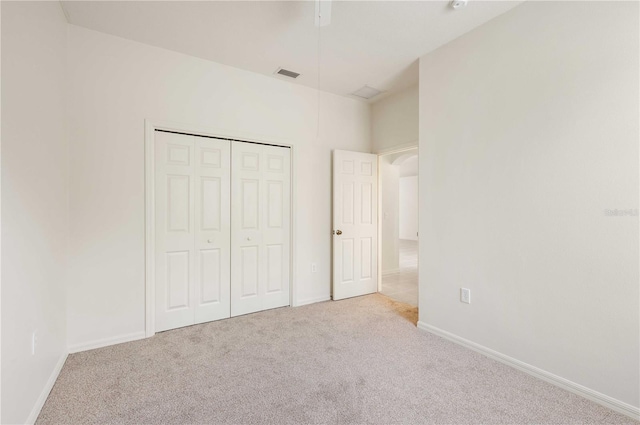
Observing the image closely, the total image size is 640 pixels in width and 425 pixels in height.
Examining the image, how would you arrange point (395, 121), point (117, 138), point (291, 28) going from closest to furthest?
point (291, 28) < point (117, 138) < point (395, 121)

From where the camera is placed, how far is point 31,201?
174cm

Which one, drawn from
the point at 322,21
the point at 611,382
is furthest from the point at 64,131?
the point at 611,382

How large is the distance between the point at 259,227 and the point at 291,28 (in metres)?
2.02

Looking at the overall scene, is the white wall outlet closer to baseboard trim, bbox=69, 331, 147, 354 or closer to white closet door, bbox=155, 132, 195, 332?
white closet door, bbox=155, 132, 195, 332

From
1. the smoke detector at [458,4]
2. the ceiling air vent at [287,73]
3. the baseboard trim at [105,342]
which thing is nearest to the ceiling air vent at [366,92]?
the ceiling air vent at [287,73]

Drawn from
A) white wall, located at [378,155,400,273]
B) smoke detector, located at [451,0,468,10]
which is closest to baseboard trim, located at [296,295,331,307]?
white wall, located at [378,155,400,273]

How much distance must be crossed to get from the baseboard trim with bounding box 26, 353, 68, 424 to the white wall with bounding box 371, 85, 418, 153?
3.94 meters

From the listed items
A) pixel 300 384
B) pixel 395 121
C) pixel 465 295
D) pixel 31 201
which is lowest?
pixel 300 384

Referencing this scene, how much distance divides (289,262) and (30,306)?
7.66ft

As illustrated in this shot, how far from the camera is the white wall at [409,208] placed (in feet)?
36.9

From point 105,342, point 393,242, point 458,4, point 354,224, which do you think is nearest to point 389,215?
point 393,242

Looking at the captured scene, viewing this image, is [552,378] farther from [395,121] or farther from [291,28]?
[291,28]

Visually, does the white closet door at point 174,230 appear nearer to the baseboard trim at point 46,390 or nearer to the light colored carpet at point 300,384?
the light colored carpet at point 300,384

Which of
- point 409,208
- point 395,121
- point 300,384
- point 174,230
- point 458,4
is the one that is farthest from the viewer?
point 409,208
